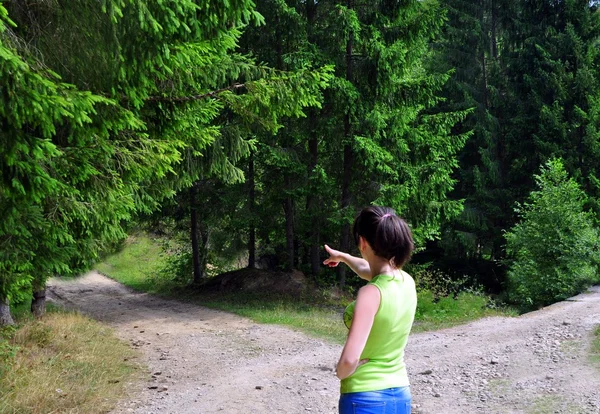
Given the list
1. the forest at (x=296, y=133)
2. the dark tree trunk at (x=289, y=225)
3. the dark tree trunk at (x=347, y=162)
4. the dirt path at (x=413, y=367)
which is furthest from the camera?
the dark tree trunk at (x=289, y=225)

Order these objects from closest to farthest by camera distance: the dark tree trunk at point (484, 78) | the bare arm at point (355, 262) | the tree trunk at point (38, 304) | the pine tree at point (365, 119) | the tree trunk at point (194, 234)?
the bare arm at point (355, 262), the tree trunk at point (38, 304), the pine tree at point (365, 119), the tree trunk at point (194, 234), the dark tree trunk at point (484, 78)

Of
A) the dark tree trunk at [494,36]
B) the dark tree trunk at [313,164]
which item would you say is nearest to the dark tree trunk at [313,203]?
the dark tree trunk at [313,164]

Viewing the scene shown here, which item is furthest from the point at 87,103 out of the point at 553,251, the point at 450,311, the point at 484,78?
the point at 484,78

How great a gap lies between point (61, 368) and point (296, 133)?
11.0 metres

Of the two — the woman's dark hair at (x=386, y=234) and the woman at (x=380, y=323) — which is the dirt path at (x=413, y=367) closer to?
the woman at (x=380, y=323)

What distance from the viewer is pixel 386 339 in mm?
2779

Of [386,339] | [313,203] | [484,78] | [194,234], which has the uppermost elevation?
[484,78]

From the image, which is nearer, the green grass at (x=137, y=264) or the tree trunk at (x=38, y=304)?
the tree trunk at (x=38, y=304)

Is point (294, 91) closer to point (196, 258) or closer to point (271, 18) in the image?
point (271, 18)

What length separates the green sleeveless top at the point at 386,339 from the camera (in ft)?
8.98

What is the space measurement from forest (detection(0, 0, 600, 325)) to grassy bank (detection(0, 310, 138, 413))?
0.85 meters

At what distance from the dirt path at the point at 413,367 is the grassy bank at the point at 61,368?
0.39 metres

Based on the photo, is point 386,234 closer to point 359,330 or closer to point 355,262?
point 359,330

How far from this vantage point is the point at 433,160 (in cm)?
1727
